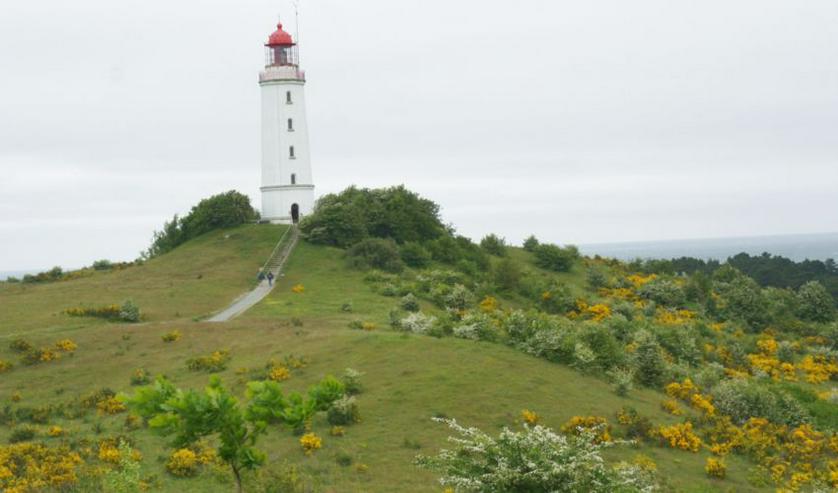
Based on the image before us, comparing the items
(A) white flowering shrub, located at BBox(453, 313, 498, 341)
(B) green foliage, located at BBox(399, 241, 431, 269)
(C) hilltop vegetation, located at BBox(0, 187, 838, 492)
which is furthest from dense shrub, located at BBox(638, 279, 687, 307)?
(A) white flowering shrub, located at BBox(453, 313, 498, 341)

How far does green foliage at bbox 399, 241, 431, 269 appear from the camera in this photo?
62.2 meters

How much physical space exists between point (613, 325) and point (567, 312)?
7.78 m

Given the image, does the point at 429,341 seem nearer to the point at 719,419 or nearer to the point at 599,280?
the point at 719,419

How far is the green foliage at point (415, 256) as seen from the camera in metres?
62.2

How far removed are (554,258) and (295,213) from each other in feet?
65.5

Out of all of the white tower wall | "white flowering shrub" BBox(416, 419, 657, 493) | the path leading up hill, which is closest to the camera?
"white flowering shrub" BBox(416, 419, 657, 493)

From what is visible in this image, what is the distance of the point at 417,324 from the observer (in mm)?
39469

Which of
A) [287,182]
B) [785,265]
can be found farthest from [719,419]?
[785,265]

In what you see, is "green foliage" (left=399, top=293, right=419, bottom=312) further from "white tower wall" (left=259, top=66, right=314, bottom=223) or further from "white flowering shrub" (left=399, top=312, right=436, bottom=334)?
"white tower wall" (left=259, top=66, right=314, bottom=223)

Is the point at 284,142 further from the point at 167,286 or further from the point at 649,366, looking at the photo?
the point at 649,366

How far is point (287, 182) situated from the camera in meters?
67.3

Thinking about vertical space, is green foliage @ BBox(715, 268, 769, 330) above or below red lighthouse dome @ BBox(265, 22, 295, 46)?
below

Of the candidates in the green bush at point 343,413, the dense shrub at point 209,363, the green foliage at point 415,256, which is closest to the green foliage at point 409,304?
the green foliage at point 415,256

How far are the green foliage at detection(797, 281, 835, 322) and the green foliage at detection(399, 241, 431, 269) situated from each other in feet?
90.9
